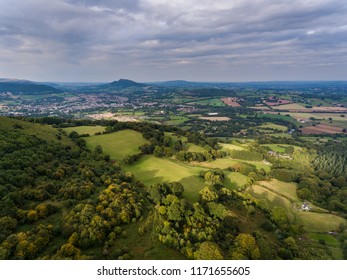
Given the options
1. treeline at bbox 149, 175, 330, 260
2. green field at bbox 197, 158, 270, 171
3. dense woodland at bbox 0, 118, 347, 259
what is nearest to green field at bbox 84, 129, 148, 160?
dense woodland at bbox 0, 118, 347, 259

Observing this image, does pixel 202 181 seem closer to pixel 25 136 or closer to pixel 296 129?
pixel 25 136

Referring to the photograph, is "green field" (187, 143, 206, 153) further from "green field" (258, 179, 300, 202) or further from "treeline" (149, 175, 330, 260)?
"treeline" (149, 175, 330, 260)

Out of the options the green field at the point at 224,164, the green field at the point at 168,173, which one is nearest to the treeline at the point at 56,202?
the green field at the point at 168,173

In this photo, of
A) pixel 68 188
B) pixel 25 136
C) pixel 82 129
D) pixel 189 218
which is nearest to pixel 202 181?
pixel 189 218

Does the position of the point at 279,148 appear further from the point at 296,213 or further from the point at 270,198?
the point at 296,213

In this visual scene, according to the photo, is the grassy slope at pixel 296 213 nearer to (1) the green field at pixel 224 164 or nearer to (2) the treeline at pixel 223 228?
(2) the treeline at pixel 223 228

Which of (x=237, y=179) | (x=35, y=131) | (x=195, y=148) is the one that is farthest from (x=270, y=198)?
(x=35, y=131)
